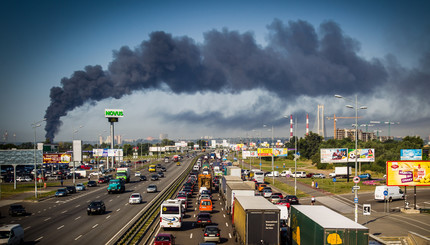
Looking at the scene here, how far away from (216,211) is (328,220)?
25.9m

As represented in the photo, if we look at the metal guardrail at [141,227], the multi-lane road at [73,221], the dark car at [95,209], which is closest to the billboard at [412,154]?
the metal guardrail at [141,227]

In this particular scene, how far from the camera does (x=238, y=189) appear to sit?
1480 inches

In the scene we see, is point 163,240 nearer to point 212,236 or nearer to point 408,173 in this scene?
point 212,236

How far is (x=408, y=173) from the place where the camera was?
42.2 metres

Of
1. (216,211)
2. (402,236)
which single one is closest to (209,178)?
(216,211)

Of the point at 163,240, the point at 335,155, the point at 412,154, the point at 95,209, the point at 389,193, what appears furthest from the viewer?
the point at 335,155

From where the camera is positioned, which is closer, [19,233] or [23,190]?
[19,233]

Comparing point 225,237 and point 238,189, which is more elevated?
point 238,189

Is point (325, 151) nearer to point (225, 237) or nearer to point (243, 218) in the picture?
point (225, 237)

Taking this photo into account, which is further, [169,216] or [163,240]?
[169,216]

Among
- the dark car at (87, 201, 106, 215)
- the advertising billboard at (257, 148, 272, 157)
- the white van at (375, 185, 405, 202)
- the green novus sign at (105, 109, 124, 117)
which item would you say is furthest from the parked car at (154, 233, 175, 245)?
the green novus sign at (105, 109, 124, 117)

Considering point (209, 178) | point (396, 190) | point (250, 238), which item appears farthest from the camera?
point (209, 178)

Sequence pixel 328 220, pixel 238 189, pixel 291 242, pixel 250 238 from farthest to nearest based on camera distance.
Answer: pixel 238 189, pixel 291 242, pixel 250 238, pixel 328 220

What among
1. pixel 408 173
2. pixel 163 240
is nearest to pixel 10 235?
→ pixel 163 240
